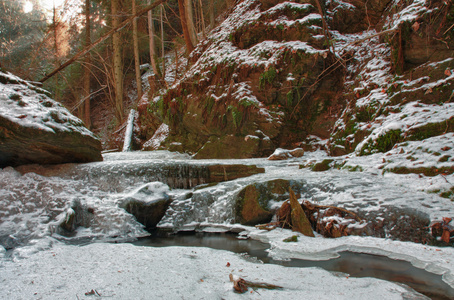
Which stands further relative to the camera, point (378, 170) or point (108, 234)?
point (378, 170)

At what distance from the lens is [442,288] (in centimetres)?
192

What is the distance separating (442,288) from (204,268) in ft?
6.59

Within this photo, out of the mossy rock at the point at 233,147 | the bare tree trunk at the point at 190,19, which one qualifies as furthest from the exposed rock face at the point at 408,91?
the bare tree trunk at the point at 190,19

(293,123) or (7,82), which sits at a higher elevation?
(7,82)

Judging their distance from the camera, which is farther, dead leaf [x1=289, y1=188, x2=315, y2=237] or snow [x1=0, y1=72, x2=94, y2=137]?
snow [x1=0, y1=72, x2=94, y2=137]

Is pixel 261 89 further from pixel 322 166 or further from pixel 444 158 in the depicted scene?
pixel 444 158

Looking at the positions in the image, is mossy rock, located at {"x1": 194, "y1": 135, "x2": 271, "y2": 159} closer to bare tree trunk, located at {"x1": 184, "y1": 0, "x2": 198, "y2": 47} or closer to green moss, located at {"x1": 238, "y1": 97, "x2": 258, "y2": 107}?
green moss, located at {"x1": 238, "y1": 97, "x2": 258, "y2": 107}

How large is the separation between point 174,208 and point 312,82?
6829 mm

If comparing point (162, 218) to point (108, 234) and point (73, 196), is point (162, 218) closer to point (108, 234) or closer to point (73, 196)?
point (108, 234)

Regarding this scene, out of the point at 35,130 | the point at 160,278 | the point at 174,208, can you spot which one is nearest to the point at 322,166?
the point at 174,208

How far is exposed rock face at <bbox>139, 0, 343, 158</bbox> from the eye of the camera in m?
8.88

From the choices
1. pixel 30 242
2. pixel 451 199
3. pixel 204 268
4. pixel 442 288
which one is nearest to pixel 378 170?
pixel 451 199

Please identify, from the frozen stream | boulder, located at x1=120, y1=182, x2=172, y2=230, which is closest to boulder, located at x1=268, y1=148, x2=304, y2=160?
the frozen stream

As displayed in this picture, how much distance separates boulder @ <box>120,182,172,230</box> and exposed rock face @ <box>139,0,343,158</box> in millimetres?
4570
